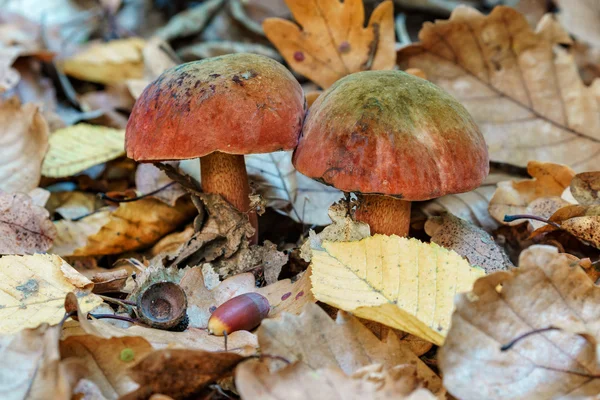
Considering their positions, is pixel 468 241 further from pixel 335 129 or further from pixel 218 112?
pixel 218 112

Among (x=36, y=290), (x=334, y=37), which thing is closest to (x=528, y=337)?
(x=36, y=290)

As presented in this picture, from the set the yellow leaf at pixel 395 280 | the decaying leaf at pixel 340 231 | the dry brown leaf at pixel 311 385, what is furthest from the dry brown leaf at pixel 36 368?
the decaying leaf at pixel 340 231

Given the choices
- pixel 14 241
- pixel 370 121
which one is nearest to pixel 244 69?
pixel 370 121

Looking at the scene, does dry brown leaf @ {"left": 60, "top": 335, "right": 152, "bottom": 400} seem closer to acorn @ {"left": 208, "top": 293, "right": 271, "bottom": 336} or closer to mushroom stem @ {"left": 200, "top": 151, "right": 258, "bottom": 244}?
acorn @ {"left": 208, "top": 293, "right": 271, "bottom": 336}

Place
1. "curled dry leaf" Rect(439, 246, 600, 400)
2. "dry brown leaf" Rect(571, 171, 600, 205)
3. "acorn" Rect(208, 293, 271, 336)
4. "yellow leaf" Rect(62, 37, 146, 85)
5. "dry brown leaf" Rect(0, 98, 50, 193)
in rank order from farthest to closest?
1. "yellow leaf" Rect(62, 37, 146, 85)
2. "dry brown leaf" Rect(0, 98, 50, 193)
3. "dry brown leaf" Rect(571, 171, 600, 205)
4. "acorn" Rect(208, 293, 271, 336)
5. "curled dry leaf" Rect(439, 246, 600, 400)

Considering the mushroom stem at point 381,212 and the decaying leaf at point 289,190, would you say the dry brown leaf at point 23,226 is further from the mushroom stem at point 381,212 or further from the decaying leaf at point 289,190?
the mushroom stem at point 381,212

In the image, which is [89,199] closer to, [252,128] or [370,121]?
[252,128]

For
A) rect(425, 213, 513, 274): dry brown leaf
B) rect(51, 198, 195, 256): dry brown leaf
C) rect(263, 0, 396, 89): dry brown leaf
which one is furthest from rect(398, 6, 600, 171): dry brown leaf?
rect(51, 198, 195, 256): dry brown leaf
